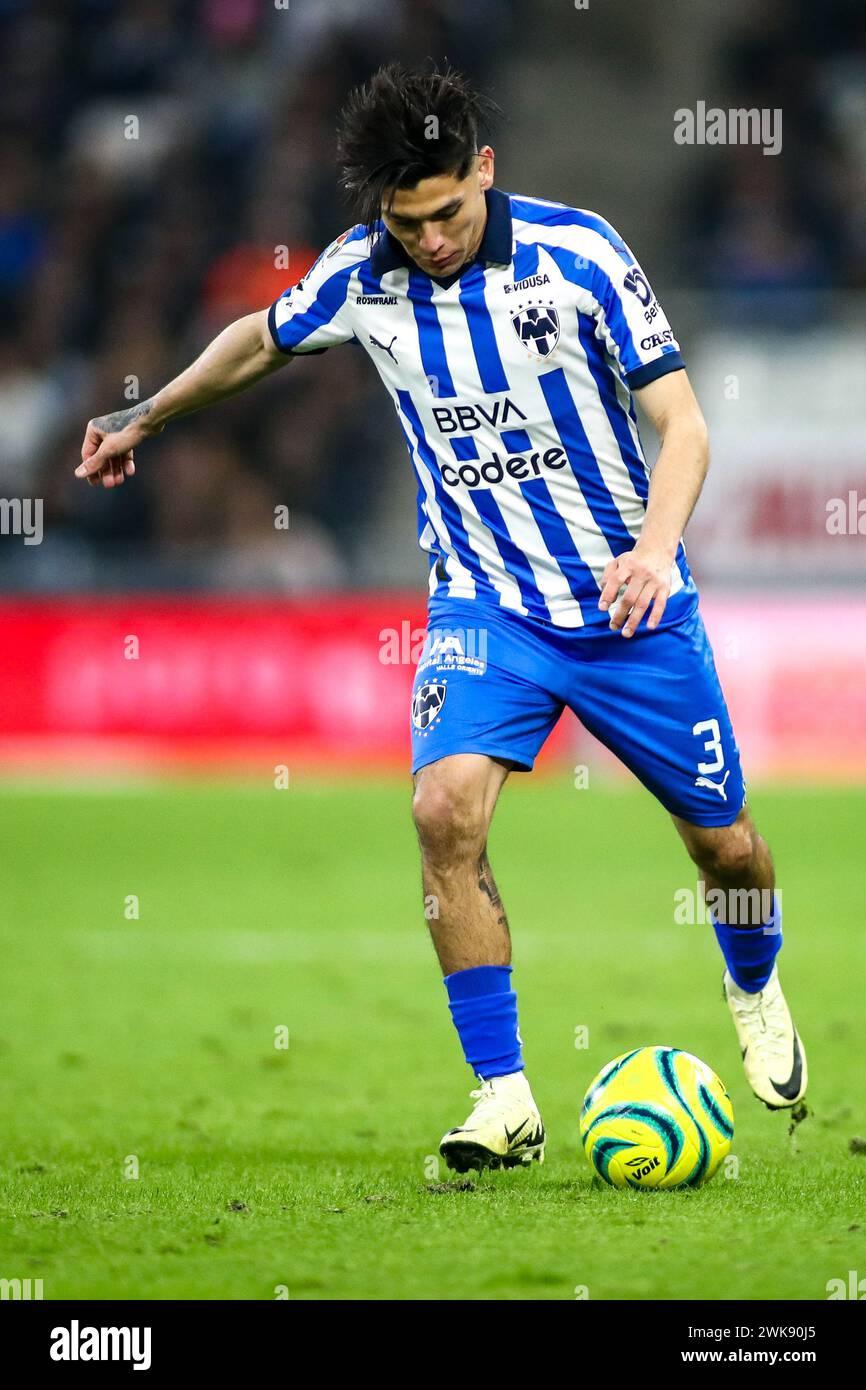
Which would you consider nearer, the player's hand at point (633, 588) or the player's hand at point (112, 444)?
the player's hand at point (633, 588)

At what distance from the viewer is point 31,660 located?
15078mm

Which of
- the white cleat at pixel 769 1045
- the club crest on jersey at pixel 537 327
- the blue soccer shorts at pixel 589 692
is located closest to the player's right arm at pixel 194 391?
the club crest on jersey at pixel 537 327

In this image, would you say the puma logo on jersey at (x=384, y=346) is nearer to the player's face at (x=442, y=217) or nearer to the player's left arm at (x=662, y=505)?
the player's face at (x=442, y=217)

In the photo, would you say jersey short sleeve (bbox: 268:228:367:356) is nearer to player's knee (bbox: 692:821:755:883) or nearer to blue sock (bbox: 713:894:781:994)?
player's knee (bbox: 692:821:755:883)

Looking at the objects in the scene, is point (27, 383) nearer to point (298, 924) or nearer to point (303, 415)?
point (303, 415)

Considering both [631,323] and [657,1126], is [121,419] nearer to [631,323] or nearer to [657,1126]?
[631,323]

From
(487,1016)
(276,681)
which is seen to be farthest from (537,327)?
(276,681)

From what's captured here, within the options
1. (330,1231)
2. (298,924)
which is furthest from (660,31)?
(330,1231)

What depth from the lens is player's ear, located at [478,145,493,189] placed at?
180 inches

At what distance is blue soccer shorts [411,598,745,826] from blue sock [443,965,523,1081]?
0.51 m

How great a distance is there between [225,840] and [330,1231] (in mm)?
8024

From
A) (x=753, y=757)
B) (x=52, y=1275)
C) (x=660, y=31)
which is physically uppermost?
(x=660, y=31)

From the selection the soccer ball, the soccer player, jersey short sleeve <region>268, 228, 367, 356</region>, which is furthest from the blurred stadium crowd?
the soccer ball

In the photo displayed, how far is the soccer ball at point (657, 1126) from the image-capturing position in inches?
173
